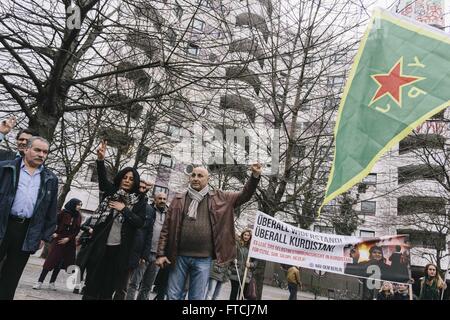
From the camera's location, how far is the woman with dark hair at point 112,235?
4.12 metres

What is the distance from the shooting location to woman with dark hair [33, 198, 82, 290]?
619cm

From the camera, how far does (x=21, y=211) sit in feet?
11.3

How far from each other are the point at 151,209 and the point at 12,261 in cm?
216

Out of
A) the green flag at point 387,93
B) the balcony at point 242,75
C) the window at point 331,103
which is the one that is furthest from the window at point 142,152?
the green flag at point 387,93

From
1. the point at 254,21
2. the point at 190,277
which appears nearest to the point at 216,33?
the point at 254,21

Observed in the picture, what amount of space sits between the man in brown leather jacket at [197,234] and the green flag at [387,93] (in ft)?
2.99

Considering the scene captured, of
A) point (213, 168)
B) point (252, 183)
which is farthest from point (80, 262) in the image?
point (213, 168)

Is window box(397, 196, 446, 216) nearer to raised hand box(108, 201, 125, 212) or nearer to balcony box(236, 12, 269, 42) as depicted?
balcony box(236, 12, 269, 42)

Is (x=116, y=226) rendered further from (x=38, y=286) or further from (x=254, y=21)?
(x=254, y=21)

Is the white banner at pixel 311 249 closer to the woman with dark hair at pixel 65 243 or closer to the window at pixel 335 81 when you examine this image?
the woman with dark hair at pixel 65 243

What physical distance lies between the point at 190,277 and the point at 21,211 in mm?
1751

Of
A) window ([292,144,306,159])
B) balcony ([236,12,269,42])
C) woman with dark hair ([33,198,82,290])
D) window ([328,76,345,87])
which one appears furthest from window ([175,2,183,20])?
A: window ([292,144,306,159])

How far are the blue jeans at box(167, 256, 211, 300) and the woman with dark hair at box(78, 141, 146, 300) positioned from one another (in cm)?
63
